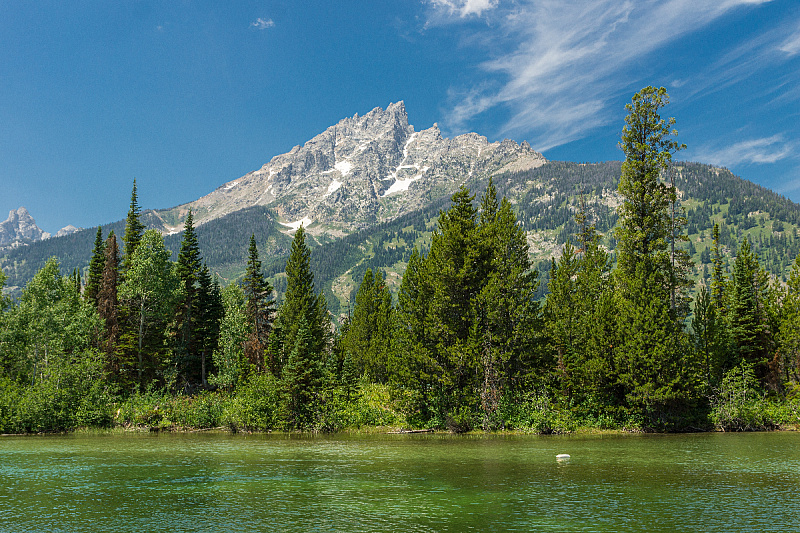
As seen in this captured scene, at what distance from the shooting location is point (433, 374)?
48.5m

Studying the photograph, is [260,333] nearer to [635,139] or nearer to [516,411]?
[516,411]

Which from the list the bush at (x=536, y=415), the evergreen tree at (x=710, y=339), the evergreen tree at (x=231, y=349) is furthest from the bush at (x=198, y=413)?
the evergreen tree at (x=710, y=339)

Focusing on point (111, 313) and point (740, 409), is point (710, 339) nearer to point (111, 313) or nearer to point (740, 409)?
point (740, 409)

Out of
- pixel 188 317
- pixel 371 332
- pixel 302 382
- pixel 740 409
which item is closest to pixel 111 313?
pixel 188 317

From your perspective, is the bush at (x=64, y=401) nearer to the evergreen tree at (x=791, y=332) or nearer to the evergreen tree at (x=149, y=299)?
the evergreen tree at (x=149, y=299)

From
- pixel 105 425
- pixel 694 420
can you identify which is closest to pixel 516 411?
pixel 694 420

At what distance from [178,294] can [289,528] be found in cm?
5646

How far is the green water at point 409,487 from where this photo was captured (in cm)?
1636

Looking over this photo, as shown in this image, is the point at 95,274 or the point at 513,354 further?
the point at 95,274

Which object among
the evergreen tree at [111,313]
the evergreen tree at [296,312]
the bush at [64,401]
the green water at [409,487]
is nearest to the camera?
the green water at [409,487]

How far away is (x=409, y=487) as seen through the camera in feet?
71.8

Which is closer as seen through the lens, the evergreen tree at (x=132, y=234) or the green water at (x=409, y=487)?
the green water at (x=409, y=487)

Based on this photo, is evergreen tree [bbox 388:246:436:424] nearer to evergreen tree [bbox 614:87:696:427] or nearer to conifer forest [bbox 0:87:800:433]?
conifer forest [bbox 0:87:800:433]

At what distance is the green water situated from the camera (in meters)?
16.4
